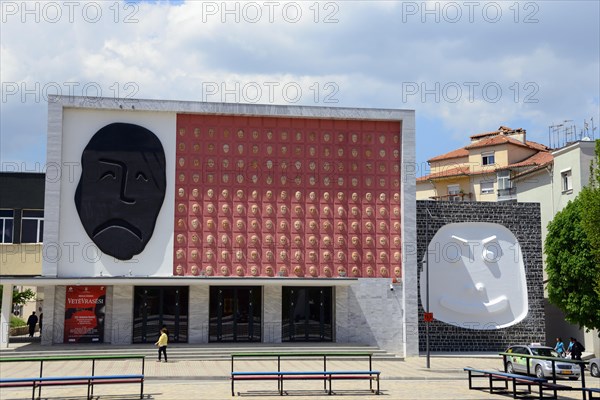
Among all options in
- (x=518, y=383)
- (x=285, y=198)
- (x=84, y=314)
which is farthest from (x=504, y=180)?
(x=518, y=383)

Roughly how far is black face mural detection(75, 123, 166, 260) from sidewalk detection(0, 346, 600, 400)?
5291 mm

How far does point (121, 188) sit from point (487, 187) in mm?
33570

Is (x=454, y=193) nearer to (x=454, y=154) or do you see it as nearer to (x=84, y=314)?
(x=454, y=154)

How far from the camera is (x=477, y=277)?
34844 millimetres

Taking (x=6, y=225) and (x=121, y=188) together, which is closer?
(x=121, y=188)

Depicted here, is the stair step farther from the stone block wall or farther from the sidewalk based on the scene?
the stone block wall

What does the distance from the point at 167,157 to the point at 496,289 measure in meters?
17.3

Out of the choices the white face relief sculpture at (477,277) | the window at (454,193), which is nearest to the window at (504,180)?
the window at (454,193)

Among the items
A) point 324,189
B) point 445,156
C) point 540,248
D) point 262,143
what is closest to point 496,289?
point 540,248

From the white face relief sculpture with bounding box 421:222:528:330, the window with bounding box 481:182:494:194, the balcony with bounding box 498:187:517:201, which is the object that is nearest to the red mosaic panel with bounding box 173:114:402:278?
the white face relief sculpture with bounding box 421:222:528:330

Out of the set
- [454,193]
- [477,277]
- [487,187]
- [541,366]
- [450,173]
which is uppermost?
[450,173]

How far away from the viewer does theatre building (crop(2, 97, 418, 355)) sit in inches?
1235

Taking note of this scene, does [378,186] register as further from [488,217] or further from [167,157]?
[167,157]

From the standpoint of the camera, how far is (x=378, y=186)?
33.7 metres
